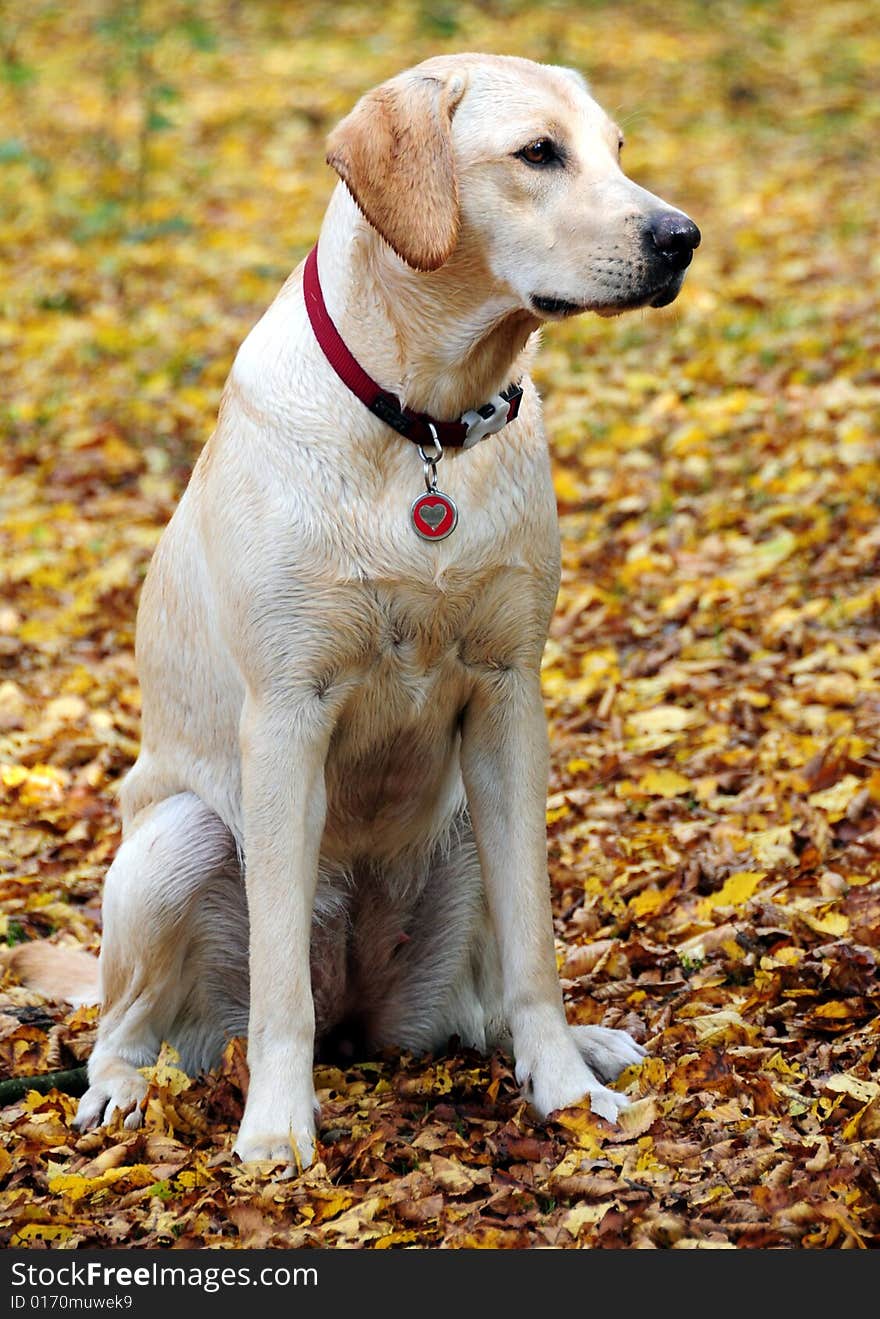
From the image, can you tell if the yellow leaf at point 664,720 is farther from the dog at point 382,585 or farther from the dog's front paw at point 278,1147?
the dog's front paw at point 278,1147

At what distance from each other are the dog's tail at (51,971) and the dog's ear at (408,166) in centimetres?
207

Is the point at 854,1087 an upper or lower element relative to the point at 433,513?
lower

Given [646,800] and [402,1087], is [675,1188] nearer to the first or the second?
[402,1087]

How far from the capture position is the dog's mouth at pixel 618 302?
3051mm

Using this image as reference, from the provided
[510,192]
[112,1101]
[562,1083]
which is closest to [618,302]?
[510,192]

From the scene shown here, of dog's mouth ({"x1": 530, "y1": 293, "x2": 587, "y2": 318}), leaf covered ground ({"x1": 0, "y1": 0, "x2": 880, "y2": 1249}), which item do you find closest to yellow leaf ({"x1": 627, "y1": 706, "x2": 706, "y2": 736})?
leaf covered ground ({"x1": 0, "y1": 0, "x2": 880, "y2": 1249})

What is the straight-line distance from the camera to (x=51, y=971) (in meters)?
4.14

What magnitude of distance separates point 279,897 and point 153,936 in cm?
45

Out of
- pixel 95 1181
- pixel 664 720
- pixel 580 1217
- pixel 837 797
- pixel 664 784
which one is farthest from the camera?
pixel 664 720

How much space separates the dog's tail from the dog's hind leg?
0.47m

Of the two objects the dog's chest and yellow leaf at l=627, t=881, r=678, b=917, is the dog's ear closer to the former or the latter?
the dog's chest

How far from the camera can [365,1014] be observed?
3875 mm

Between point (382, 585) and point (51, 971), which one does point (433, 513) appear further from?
point (51, 971)

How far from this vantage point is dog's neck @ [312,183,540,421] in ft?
10.4
